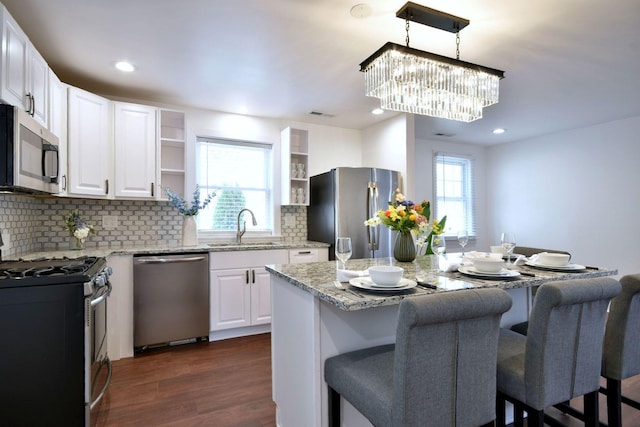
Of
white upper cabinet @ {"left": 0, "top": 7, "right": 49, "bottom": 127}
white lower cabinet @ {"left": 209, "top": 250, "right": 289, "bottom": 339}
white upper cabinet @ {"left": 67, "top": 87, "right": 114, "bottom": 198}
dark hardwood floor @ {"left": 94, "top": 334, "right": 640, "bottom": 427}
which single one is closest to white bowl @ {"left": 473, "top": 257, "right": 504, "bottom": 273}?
dark hardwood floor @ {"left": 94, "top": 334, "right": 640, "bottom": 427}

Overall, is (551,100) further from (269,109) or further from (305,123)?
(269,109)

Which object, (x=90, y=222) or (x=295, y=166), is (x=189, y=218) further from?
(x=295, y=166)

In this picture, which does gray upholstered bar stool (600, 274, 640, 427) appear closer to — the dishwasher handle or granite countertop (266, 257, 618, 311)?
granite countertop (266, 257, 618, 311)

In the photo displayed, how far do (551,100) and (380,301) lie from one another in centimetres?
361

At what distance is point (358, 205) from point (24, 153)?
110 inches

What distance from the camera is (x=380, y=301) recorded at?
127 cm

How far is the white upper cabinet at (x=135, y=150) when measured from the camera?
3189 millimetres

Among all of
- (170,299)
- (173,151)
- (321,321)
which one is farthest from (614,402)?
(173,151)

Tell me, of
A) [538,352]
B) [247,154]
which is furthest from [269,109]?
[538,352]

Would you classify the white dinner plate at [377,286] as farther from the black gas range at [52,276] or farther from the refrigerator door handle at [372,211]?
the refrigerator door handle at [372,211]

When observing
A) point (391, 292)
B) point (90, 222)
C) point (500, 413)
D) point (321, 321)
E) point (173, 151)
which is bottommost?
point (500, 413)

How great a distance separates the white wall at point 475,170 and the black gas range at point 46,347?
451 centimetres

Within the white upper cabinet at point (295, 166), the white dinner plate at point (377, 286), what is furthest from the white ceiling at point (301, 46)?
the white dinner plate at point (377, 286)

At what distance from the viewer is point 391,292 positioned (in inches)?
53.6
